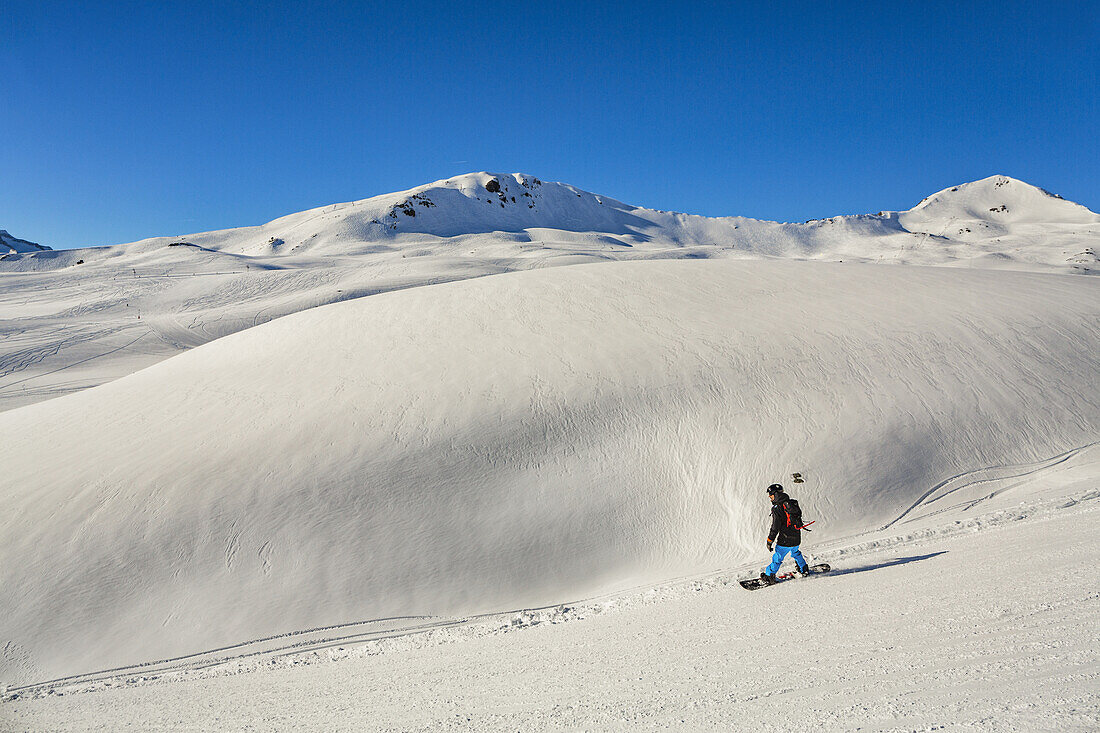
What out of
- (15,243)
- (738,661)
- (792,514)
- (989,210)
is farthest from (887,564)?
(15,243)

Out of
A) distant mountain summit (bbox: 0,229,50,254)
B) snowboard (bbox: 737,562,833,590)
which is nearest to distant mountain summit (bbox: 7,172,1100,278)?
snowboard (bbox: 737,562,833,590)

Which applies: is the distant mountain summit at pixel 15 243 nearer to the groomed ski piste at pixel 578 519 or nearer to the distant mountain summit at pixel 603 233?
the distant mountain summit at pixel 603 233

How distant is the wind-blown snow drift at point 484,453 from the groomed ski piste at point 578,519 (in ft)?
0.19

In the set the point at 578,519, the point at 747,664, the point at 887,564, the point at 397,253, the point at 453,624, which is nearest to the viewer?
the point at 747,664

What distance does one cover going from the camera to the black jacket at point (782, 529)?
716cm

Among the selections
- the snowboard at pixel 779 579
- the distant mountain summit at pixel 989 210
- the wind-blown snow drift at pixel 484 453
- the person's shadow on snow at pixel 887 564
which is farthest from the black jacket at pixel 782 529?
the distant mountain summit at pixel 989 210

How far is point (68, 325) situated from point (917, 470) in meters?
41.9

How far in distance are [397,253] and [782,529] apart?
69519 millimetres

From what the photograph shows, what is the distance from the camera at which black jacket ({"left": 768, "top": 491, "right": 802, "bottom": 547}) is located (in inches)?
282

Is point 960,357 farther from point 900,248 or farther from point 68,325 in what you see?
point 900,248

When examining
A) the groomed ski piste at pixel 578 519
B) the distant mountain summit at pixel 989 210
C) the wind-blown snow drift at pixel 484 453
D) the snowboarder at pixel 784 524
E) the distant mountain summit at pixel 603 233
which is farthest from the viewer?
the distant mountain summit at pixel 989 210

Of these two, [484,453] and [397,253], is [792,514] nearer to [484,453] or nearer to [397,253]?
[484,453]

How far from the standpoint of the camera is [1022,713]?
3508 millimetres

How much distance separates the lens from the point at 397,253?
70812mm
